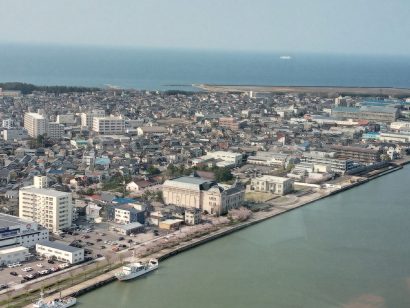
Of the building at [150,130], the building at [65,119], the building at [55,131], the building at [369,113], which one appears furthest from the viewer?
the building at [369,113]

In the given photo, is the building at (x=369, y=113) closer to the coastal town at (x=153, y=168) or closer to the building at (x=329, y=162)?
the coastal town at (x=153, y=168)

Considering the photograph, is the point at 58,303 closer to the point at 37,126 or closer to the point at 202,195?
the point at 202,195

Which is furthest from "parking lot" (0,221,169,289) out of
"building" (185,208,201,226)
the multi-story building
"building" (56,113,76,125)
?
"building" (56,113,76,125)

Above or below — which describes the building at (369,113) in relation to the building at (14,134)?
above

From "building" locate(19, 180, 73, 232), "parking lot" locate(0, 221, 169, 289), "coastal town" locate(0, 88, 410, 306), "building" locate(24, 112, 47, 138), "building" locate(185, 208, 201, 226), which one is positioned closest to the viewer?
"parking lot" locate(0, 221, 169, 289)

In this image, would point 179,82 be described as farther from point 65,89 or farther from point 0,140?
point 0,140

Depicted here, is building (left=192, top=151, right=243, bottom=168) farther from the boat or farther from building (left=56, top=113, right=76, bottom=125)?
the boat

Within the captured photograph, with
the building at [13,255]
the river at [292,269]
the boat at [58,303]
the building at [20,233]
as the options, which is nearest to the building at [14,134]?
the building at [20,233]

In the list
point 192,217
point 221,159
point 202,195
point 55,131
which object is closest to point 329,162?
point 221,159
